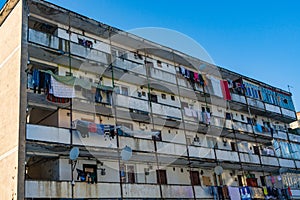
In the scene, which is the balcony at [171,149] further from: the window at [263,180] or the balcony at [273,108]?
the balcony at [273,108]

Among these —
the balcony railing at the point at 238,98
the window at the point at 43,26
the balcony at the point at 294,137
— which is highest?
the window at the point at 43,26

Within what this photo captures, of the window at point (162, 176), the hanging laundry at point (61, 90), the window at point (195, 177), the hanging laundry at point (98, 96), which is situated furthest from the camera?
the window at point (195, 177)

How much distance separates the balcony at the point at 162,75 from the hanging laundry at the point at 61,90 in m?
7.64

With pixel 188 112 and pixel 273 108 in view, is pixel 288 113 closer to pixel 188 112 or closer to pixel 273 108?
pixel 273 108

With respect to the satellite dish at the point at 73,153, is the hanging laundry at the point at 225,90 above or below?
above

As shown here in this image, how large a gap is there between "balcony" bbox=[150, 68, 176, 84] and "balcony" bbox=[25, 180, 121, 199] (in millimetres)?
9486

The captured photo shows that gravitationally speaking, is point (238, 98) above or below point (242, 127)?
above

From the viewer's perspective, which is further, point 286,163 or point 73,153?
point 286,163

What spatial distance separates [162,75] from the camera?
83.7 feet

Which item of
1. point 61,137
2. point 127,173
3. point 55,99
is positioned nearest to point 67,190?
point 61,137

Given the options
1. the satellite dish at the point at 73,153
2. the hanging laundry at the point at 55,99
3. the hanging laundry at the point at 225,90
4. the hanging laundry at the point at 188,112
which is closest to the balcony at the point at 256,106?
the hanging laundry at the point at 225,90

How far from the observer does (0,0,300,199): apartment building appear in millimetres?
17375

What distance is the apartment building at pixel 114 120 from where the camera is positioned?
17.4 meters

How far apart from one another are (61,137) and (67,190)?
8.60 ft
